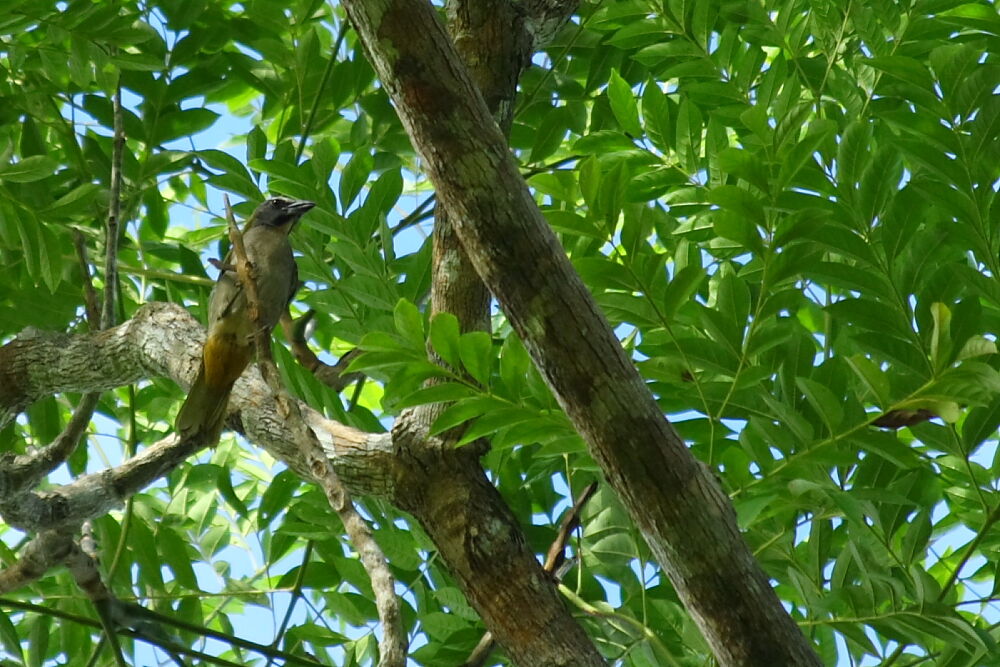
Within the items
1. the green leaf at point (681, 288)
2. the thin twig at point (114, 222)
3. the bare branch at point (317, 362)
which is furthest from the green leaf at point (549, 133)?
the green leaf at point (681, 288)

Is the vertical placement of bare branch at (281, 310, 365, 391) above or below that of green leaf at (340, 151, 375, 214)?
below

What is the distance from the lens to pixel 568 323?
66.5 inches

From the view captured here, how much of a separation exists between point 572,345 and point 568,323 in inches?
1.3

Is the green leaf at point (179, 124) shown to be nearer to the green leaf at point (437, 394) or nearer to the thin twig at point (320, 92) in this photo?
the thin twig at point (320, 92)

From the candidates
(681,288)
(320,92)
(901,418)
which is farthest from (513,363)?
(320,92)

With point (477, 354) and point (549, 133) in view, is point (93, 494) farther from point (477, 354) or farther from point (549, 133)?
point (549, 133)

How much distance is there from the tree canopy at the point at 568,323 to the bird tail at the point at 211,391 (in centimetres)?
7

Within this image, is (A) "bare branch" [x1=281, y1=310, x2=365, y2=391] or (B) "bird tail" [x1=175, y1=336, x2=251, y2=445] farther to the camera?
(A) "bare branch" [x1=281, y1=310, x2=365, y2=391]

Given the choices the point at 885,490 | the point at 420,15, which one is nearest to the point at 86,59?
the point at 420,15

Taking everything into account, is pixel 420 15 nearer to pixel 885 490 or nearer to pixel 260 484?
pixel 885 490

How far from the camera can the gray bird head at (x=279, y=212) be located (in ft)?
8.89

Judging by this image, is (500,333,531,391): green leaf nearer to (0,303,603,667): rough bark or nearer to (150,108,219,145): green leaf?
(0,303,603,667): rough bark

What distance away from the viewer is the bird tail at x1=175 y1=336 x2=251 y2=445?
252 cm

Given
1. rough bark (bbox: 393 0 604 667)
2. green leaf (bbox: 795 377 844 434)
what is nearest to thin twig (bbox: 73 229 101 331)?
rough bark (bbox: 393 0 604 667)
